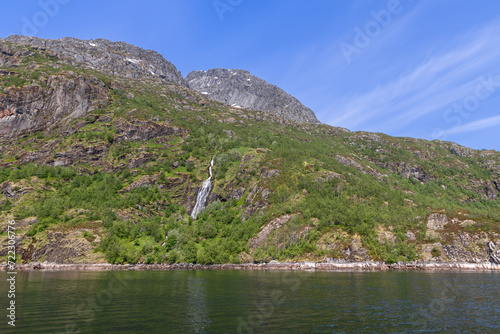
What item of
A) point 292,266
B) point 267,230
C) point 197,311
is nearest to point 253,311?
point 197,311

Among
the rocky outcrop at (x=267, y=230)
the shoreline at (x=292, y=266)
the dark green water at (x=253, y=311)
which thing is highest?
the rocky outcrop at (x=267, y=230)

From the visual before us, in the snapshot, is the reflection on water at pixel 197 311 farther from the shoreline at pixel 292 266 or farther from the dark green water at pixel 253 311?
the shoreline at pixel 292 266

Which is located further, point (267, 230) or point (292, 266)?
point (267, 230)

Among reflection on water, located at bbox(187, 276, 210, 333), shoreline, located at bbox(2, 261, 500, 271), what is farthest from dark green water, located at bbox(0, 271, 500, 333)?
shoreline, located at bbox(2, 261, 500, 271)

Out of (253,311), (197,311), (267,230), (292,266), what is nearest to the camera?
(197,311)

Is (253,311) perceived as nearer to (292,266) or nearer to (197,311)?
(197,311)

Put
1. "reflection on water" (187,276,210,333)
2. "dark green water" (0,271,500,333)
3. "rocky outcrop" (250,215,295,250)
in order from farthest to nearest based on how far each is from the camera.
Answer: "rocky outcrop" (250,215,295,250) → "reflection on water" (187,276,210,333) → "dark green water" (0,271,500,333)

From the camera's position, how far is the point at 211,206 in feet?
627

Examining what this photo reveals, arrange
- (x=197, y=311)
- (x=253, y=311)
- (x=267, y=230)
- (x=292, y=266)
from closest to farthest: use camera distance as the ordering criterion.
→ (x=197, y=311) → (x=253, y=311) → (x=292, y=266) → (x=267, y=230)

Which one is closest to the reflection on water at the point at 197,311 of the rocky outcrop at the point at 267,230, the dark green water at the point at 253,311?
the dark green water at the point at 253,311

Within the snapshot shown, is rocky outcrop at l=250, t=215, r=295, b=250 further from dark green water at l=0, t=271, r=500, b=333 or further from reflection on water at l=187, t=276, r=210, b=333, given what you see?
reflection on water at l=187, t=276, r=210, b=333

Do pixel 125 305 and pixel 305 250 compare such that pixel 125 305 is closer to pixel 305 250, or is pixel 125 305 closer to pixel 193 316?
pixel 193 316

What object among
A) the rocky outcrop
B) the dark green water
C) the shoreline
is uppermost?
the rocky outcrop

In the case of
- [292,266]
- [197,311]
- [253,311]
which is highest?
[197,311]
